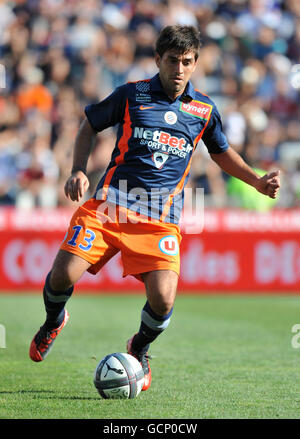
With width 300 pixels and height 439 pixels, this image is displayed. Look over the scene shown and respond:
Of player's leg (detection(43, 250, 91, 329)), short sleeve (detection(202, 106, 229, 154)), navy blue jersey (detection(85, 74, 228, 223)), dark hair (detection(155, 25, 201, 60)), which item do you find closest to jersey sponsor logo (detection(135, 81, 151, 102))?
navy blue jersey (detection(85, 74, 228, 223))

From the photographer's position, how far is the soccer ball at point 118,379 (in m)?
5.17

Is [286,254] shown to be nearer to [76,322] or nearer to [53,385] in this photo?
[76,322]

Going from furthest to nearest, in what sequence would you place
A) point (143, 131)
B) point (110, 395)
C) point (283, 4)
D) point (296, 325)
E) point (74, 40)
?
1. point (283, 4)
2. point (74, 40)
3. point (296, 325)
4. point (143, 131)
5. point (110, 395)

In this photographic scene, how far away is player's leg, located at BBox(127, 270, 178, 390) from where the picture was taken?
5344 millimetres

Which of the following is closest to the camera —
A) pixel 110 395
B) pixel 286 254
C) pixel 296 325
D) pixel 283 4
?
pixel 110 395

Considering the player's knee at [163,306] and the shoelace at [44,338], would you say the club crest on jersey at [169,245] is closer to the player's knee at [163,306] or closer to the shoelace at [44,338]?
the player's knee at [163,306]

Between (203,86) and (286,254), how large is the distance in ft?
14.0

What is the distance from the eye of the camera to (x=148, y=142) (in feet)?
18.2

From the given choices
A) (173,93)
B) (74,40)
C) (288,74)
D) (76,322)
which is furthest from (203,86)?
(173,93)

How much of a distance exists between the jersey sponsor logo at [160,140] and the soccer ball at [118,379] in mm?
1483

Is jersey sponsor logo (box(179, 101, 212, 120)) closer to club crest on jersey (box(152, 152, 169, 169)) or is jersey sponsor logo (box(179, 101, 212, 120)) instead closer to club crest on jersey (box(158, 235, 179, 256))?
club crest on jersey (box(152, 152, 169, 169))

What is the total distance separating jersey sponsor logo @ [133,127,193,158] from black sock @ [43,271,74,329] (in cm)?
113

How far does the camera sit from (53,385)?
5.68 metres

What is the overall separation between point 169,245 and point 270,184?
0.83m
